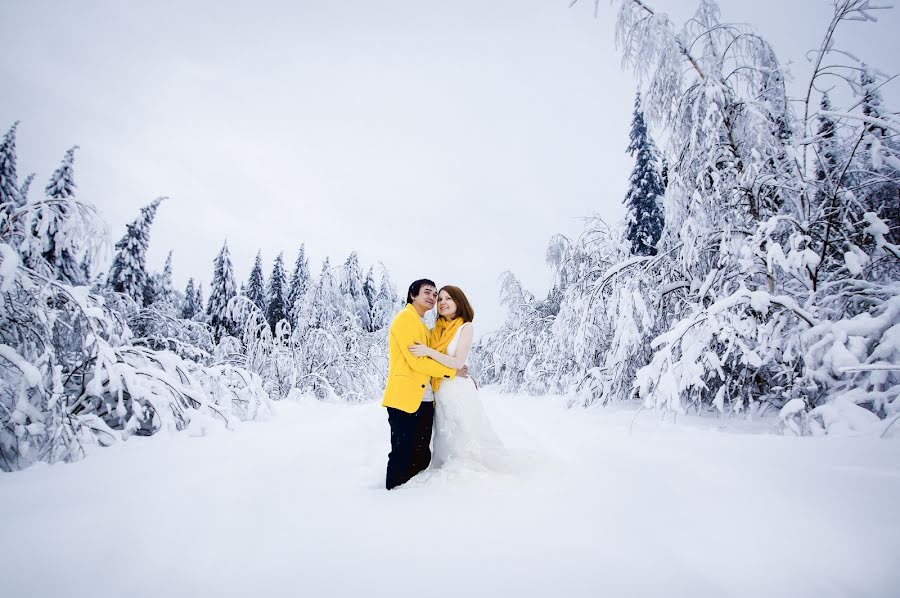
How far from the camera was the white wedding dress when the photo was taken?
10.2 ft

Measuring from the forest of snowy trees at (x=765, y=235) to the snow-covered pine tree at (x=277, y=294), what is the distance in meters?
29.3

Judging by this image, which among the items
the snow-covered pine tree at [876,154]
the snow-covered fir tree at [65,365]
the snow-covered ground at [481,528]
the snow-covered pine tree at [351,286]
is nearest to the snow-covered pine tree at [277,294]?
the snow-covered pine tree at [351,286]

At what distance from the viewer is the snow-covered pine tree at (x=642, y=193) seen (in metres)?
14.2

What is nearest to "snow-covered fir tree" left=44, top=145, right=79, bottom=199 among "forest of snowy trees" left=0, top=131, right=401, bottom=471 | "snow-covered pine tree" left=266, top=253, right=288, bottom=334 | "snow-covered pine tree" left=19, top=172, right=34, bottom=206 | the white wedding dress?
"snow-covered pine tree" left=19, top=172, right=34, bottom=206

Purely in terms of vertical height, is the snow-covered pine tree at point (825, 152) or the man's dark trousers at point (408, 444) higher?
the snow-covered pine tree at point (825, 152)

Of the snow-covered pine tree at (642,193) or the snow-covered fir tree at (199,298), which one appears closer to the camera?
the snow-covered pine tree at (642,193)

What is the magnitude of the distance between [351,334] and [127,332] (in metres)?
10.9

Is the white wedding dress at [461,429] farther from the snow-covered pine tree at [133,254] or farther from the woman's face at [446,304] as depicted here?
the snow-covered pine tree at [133,254]

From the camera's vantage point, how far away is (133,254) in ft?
51.3

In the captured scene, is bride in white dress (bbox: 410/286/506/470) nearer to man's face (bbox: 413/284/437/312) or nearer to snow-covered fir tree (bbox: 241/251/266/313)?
man's face (bbox: 413/284/437/312)

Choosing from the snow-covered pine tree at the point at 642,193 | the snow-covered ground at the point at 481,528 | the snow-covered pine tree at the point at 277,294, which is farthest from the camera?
the snow-covered pine tree at the point at 277,294

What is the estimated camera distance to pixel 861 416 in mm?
2975

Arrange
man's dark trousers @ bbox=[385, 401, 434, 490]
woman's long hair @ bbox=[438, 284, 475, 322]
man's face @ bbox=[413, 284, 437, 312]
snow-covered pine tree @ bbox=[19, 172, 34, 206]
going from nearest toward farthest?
man's dark trousers @ bbox=[385, 401, 434, 490]
man's face @ bbox=[413, 284, 437, 312]
woman's long hair @ bbox=[438, 284, 475, 322]
snow-covered pine tree @ bbox=[19, 172, 34, 206]

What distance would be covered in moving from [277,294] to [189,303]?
1654 cm
